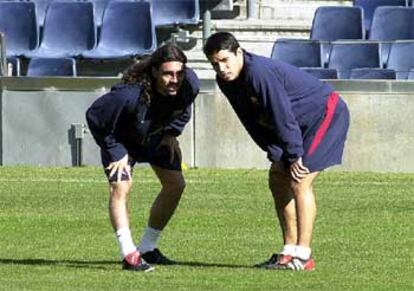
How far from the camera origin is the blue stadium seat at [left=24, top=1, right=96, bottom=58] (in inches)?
849

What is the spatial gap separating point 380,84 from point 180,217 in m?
5.01

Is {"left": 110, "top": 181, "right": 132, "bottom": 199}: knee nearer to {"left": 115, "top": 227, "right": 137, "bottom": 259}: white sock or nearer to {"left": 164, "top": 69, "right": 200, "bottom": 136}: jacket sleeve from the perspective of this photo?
{"left": 115, "top": 227, "right": 137, "bottom": 259}: white sock

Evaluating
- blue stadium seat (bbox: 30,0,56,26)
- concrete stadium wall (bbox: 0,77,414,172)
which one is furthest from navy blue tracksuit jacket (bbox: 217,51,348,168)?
blue stadium seat (bbox: 30,0,56,26)

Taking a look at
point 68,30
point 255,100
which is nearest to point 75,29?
point 68,30

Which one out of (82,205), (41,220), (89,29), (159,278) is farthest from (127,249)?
(89,29)

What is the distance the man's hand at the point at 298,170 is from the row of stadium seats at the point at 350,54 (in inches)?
391

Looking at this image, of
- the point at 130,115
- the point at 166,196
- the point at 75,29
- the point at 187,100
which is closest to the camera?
the point at 130,115

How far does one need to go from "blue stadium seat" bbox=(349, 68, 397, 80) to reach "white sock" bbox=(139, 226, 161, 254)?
29.2 ft

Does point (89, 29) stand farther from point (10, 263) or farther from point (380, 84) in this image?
point (10, 263)

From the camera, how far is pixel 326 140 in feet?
32.9

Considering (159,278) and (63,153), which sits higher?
(159,278)

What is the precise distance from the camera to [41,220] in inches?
512

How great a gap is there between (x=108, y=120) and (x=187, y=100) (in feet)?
1.72

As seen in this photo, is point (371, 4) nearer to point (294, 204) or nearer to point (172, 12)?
point (172, 12)
